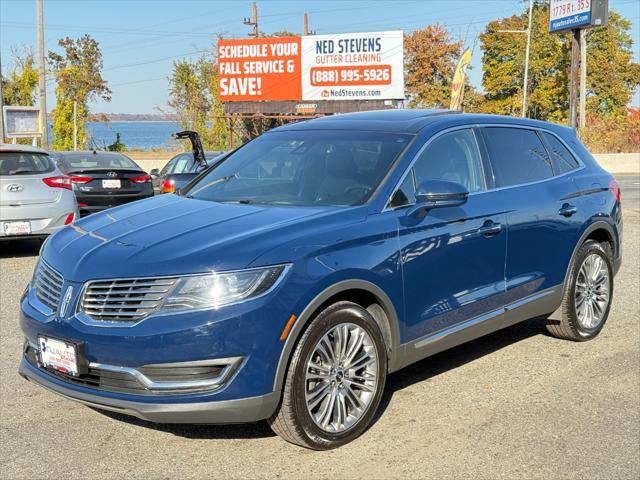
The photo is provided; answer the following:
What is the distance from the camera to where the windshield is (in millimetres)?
4754

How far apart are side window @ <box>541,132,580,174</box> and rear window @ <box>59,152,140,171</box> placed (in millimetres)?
10664

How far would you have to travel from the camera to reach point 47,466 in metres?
3.92

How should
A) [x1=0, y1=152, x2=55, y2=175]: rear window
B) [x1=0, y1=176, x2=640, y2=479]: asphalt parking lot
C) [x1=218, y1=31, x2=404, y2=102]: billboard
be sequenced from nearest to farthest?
[x1=0, y1=176, x2=640, y2=479]: asphalt parking lot → [x1=0, y1=152, x2=55, y2=175]: rear window → [x1=218, y1=31, x2=404, y2=102]: billboard

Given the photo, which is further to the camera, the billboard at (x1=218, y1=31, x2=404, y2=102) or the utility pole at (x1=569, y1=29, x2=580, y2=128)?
the billboard at (x1=218, y1=31, x2=404, y2=102)

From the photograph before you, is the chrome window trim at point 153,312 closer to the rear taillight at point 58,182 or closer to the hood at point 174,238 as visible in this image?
the hood at point 174,238

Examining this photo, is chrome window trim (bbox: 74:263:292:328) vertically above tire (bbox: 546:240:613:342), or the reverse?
chrome window trim (bbox: 74:263:292:328)

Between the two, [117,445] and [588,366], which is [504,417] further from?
[117,445]

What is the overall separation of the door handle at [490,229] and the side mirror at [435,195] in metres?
0.45

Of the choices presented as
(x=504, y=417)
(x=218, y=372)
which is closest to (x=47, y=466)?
(x=218, y=372)

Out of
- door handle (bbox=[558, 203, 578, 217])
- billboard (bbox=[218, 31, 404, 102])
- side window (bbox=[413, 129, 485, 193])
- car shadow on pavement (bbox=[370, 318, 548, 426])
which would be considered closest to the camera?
side window (bbox=[413, 129, 485, 193])

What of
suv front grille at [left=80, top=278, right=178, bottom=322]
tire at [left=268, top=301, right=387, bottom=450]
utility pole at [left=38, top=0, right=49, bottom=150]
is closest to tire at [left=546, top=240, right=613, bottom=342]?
tire at [left=268, top=301, right=387, bottom=450]

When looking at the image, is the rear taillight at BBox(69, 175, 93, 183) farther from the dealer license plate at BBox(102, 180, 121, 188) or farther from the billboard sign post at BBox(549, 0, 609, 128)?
the billboard sign post at BBox(549, 0, 609, 128)

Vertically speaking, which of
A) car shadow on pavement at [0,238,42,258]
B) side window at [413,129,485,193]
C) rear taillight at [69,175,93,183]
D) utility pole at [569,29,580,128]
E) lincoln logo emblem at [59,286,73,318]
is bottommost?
car shadow on pavement at [0,238,42,258]

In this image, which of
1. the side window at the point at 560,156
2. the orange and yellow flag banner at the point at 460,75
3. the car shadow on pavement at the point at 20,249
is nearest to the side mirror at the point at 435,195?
the side window at the point at 560,156
